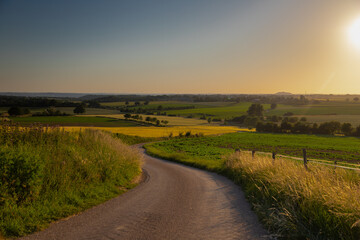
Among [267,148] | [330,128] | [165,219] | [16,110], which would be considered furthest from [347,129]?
[16,110]

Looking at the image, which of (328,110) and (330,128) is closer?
→ (330,128)

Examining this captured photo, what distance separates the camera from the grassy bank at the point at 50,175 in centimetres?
659

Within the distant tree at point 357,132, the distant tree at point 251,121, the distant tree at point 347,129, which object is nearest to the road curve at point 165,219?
the distant tree at point 347,129

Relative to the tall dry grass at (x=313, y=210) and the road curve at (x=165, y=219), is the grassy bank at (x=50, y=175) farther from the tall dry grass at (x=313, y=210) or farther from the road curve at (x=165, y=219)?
the tall dry grass at (x=313, y=210)

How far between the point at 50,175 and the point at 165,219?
4269mm

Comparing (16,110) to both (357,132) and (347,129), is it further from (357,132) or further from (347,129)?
(357,132)

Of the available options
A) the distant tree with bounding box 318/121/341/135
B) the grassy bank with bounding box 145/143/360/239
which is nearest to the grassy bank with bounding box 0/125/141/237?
the grassy bank with bounding box 145/143/360/239

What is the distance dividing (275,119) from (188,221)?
102143 mm

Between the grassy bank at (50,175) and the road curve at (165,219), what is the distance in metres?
0.60

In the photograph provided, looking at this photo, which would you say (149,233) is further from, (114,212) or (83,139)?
(83,139)

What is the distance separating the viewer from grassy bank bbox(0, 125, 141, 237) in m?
6.59

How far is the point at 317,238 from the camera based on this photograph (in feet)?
17.8

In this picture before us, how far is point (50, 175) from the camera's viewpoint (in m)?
8.27

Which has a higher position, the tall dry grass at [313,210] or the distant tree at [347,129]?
the tall dry grass at [313,210]
